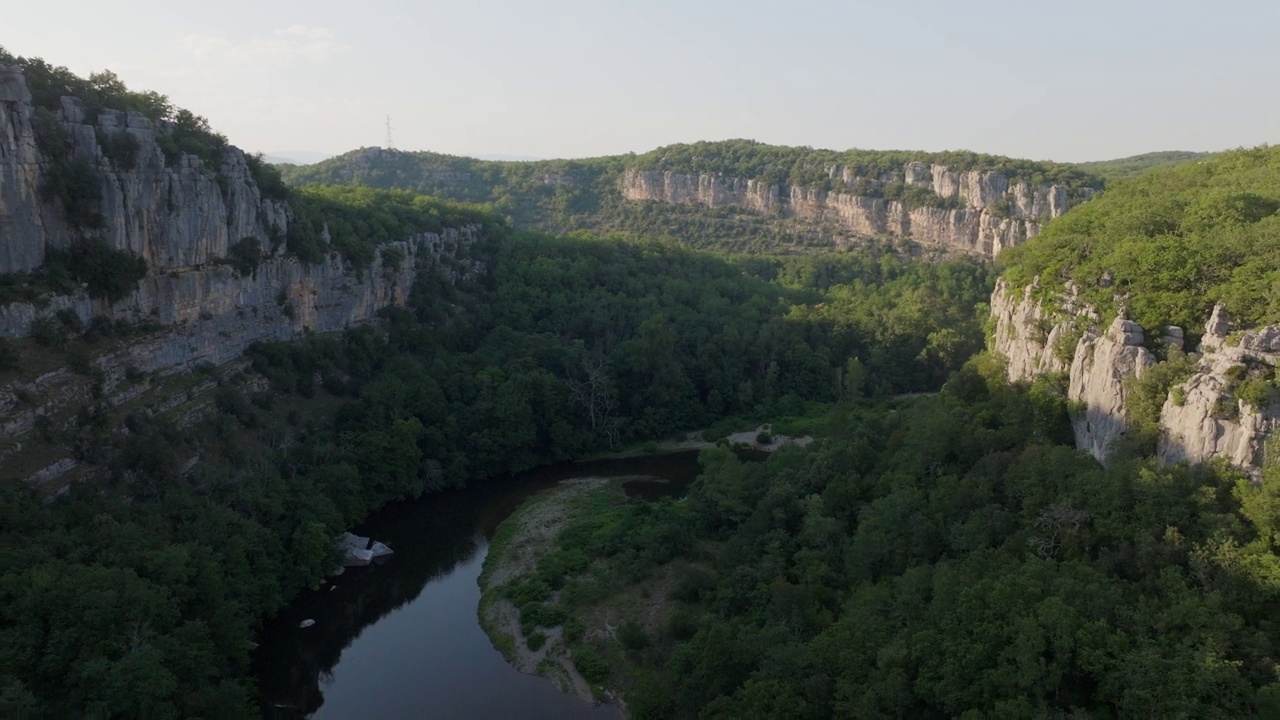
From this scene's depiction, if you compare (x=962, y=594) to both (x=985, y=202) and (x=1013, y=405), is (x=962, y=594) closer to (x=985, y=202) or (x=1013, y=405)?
(x=1013, y=405)

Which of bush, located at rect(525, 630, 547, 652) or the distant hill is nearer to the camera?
bush, located at rect(525, 630, 547, 652)

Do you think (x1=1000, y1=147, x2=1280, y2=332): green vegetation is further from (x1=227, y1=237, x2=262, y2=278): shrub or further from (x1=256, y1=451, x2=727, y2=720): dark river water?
(x1=227, y1=237, x2=262, y2=278): shrub

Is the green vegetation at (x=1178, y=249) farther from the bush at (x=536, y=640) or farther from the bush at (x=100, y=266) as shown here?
the bush at (x=100, y=266)

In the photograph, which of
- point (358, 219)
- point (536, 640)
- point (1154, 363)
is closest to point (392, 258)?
point (358, 219)

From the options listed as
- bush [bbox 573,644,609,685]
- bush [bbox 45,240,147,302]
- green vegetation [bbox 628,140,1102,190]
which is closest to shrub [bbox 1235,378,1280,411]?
bush [bbox 573,644,609,685]

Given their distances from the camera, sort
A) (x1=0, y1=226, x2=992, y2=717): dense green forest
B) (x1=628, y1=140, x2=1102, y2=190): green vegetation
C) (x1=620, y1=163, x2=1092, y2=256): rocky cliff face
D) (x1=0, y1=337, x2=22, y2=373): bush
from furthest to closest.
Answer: (x1=628, y1=140, x2=1102, y2=190): green vegetation → (x1=620, y1=163, x2=1092, y2=256): rocky cliff face → (x1=0, y1=337, x2=22, y2=373): bush → (x1=0, y1=226, x2=992, y2=717): dense green forest

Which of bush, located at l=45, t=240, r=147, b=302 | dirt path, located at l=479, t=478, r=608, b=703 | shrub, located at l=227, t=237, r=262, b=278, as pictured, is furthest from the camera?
shrub, located at l=227, t=237, r=262, b=278

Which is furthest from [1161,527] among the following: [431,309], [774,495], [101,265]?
[431,309]
